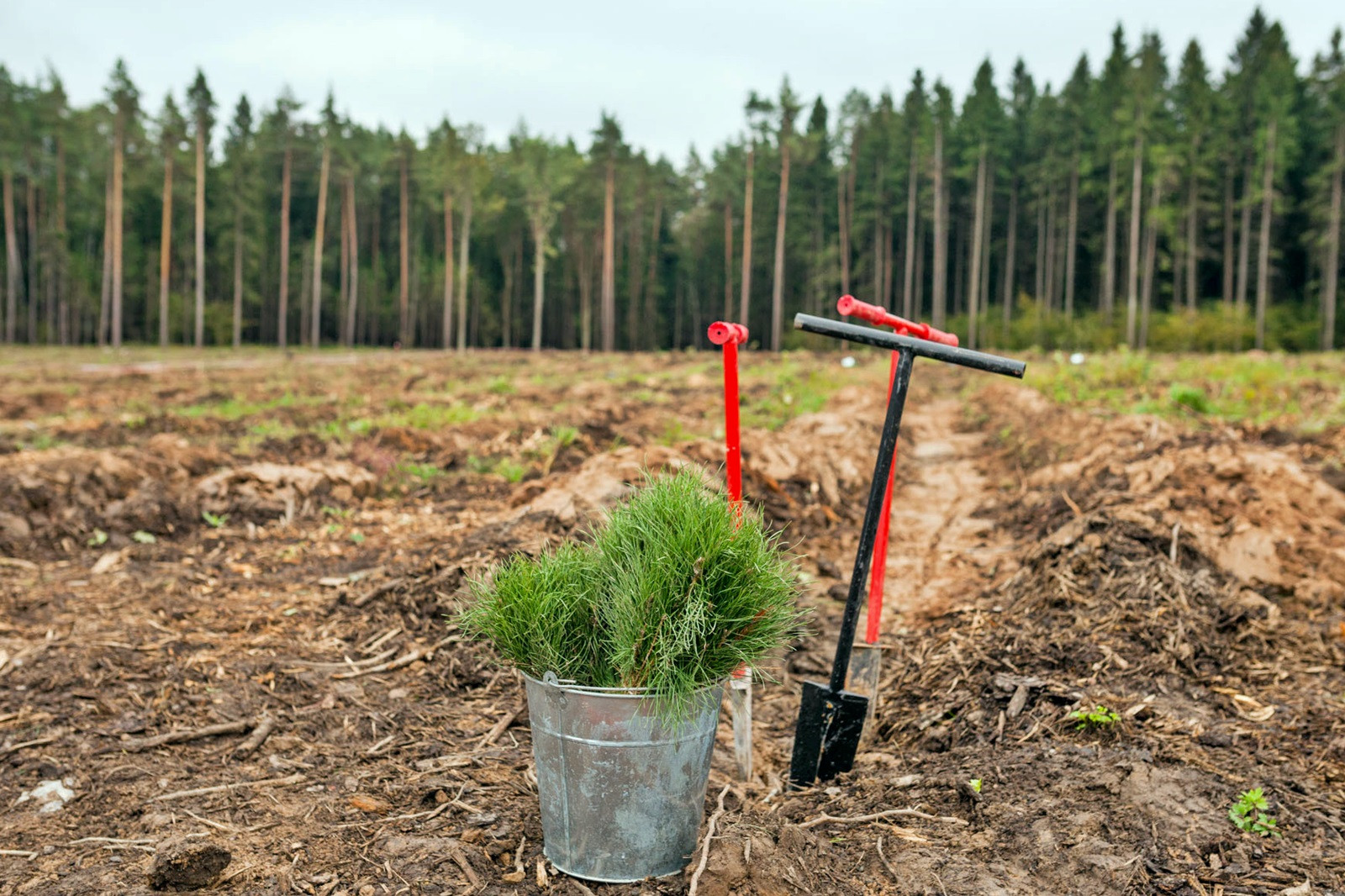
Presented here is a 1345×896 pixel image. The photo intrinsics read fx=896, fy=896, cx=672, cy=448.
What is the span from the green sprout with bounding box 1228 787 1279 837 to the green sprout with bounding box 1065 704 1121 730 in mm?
471

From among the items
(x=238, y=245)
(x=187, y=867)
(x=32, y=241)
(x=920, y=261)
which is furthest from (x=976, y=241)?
(x=32, y=241)

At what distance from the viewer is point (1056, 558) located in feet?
15.8

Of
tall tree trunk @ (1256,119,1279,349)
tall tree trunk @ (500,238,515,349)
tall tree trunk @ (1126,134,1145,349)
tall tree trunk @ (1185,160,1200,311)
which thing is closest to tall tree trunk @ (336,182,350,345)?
tall tree trunk @ (500,238,515,349)

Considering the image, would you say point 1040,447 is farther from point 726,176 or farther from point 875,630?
point 726,176

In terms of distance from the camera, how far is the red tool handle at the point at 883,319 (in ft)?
9.58

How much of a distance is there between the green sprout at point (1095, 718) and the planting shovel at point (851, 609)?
32.5 inches

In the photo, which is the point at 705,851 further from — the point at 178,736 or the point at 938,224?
the point at 938,224

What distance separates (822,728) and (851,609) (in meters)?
0.45

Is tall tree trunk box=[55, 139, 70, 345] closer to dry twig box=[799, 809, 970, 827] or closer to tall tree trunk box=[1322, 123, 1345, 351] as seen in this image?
dry twig box=[799, 809, 970, 827]

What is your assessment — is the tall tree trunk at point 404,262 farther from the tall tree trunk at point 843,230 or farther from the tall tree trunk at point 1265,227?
the tall tree trunk at point 1265,227

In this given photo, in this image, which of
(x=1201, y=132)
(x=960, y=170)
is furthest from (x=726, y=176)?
(x=1201, y=132)

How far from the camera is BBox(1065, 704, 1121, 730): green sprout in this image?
318 cm

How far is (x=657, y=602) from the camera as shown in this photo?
2.30 metres

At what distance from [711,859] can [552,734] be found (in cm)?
53
